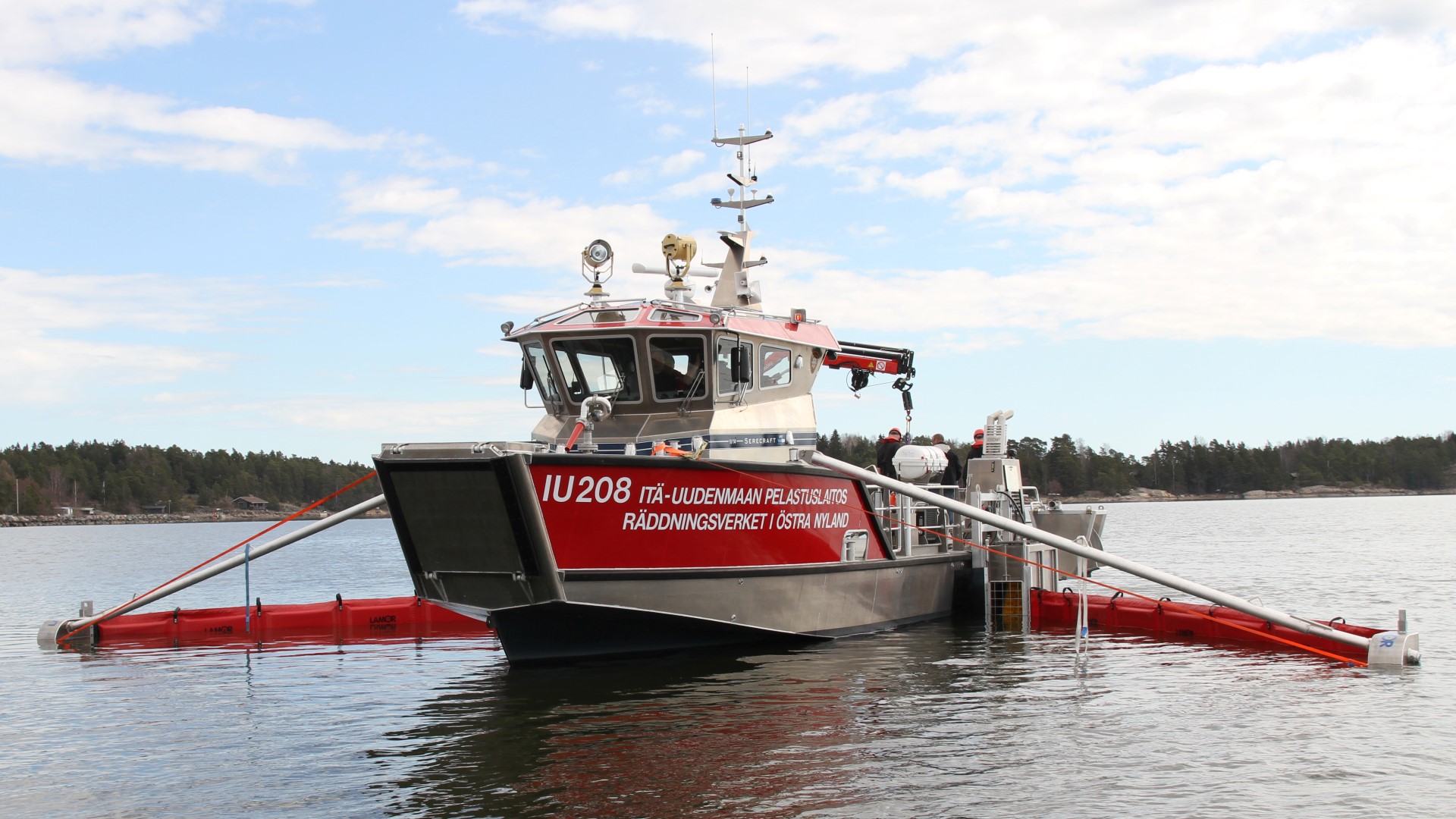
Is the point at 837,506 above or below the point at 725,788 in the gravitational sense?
above

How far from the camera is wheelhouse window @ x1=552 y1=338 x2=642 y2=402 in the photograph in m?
12.8

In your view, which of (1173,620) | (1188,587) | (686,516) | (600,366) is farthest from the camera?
(1173,620)

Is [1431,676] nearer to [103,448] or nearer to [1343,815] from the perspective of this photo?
[1343,815]

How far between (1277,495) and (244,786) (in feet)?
483

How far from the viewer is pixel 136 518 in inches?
5172

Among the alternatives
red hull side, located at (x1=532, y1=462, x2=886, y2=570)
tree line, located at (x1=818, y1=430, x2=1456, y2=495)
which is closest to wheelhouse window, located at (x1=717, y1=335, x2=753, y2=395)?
red hull side, located at (x1=532, y1=462, x2=886, y2=570)

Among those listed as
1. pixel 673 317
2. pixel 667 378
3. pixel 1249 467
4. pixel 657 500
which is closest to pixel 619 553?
pixel 657 500

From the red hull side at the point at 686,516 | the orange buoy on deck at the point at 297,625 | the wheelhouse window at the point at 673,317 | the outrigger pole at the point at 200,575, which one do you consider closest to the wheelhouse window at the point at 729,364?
the wheelhouse window at the point at 673,317

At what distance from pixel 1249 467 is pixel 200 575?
126 meters

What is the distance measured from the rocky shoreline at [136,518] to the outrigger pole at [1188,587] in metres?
112

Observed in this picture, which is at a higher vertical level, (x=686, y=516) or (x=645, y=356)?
(x=645, y=356)

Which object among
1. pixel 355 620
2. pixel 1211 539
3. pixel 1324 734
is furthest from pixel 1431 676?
pixel 1211 539

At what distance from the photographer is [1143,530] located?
204ft

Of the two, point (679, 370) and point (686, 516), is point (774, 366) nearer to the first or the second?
point (679, 370)
